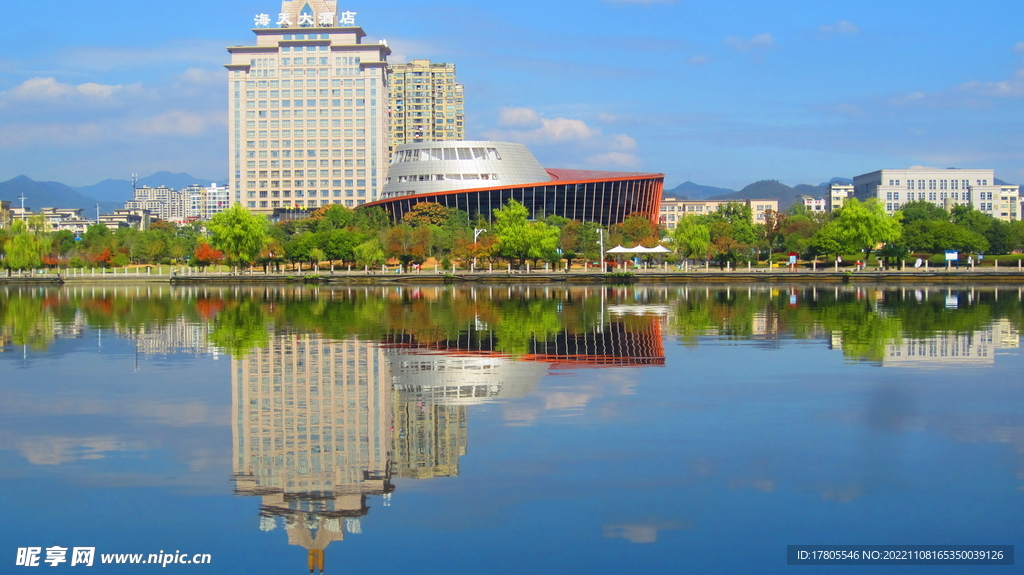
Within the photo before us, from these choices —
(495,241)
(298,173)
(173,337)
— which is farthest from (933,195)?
(173,337)

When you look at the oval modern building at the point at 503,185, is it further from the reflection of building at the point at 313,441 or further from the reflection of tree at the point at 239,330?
the reflection of building at the point at 313,441

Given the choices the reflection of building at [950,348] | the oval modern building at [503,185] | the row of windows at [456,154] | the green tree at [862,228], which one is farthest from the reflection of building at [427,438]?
the row of windows at [456,154]

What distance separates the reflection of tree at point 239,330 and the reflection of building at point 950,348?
14.4 metres

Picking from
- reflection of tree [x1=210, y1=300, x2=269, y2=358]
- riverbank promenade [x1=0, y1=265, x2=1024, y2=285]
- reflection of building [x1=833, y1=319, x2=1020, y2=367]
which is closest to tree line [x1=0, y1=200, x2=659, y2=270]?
riverbank promenade [x1=0, y1=265, x2=1024, y2=285]

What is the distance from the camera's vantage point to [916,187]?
556 feet

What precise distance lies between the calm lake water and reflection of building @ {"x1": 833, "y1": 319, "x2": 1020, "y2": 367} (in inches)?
6.2

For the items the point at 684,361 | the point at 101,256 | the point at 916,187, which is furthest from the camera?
the point at 916,187

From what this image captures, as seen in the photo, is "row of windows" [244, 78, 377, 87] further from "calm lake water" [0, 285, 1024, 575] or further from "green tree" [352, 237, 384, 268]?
"calm lake water" [0, 285, 1024, 575]

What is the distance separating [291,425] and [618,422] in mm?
4581

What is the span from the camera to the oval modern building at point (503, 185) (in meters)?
110

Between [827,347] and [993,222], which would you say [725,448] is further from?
[993,222]

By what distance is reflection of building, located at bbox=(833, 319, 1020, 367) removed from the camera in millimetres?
20500

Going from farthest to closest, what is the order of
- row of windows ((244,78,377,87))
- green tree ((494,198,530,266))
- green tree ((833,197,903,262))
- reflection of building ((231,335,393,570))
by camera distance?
row of windows ((244,78,377,87)) < green tree ((494,198,530,266)) < green tree ((833,197,903,262)) < reflection of building ((231,335,393,570))

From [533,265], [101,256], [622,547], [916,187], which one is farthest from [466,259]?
[916,187]
